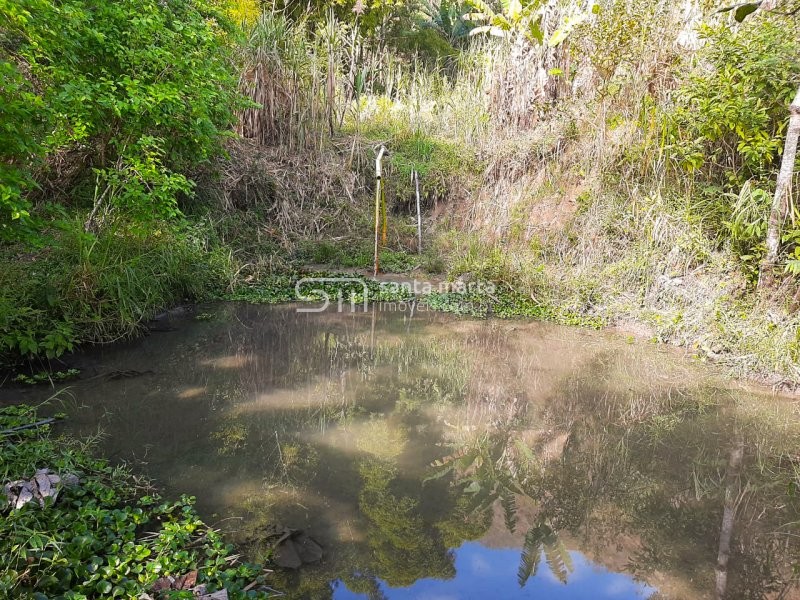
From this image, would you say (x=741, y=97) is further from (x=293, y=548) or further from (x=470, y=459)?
(x=293, y=548)

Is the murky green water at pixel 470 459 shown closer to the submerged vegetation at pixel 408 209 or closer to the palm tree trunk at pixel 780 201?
the submerged vegetation at pixel 408 209

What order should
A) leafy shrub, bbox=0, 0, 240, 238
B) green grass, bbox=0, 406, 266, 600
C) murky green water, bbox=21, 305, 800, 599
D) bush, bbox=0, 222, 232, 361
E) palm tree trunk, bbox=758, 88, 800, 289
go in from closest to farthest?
green grass, bbox=0, 406, 266, 600, murky green water, bbox=21, 305, 800, 599, leafy shrub, bbox=0, 0, 240, 238, bush, bbox=0, 222, 232, 361, palm tree trunk, bbox=758, 88, 800, 289

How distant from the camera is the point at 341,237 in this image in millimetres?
9086

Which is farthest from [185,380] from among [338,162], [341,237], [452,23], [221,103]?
[452,23]

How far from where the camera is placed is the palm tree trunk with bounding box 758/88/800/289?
4.93m

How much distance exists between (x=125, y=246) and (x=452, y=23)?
742 inches

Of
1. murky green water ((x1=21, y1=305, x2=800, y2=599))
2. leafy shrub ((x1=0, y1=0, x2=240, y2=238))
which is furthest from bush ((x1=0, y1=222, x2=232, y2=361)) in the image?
leafy shrub ((x1=0, y1=0, x2=240, y2=238))

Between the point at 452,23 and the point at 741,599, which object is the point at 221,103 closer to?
the point at 741,599

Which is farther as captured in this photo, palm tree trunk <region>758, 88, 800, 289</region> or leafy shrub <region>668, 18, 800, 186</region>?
leafy shrub <region>668, 18, 800, 186</region>

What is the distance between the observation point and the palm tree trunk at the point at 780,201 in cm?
493

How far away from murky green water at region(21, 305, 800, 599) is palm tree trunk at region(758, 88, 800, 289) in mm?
1268

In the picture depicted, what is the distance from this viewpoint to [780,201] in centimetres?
Result: 512

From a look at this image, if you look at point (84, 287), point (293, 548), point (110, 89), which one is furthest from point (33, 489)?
point (110, 89)

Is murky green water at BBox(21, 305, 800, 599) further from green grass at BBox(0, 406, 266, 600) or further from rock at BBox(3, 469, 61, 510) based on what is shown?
rock at BBox(3, 469, 61, 510)
